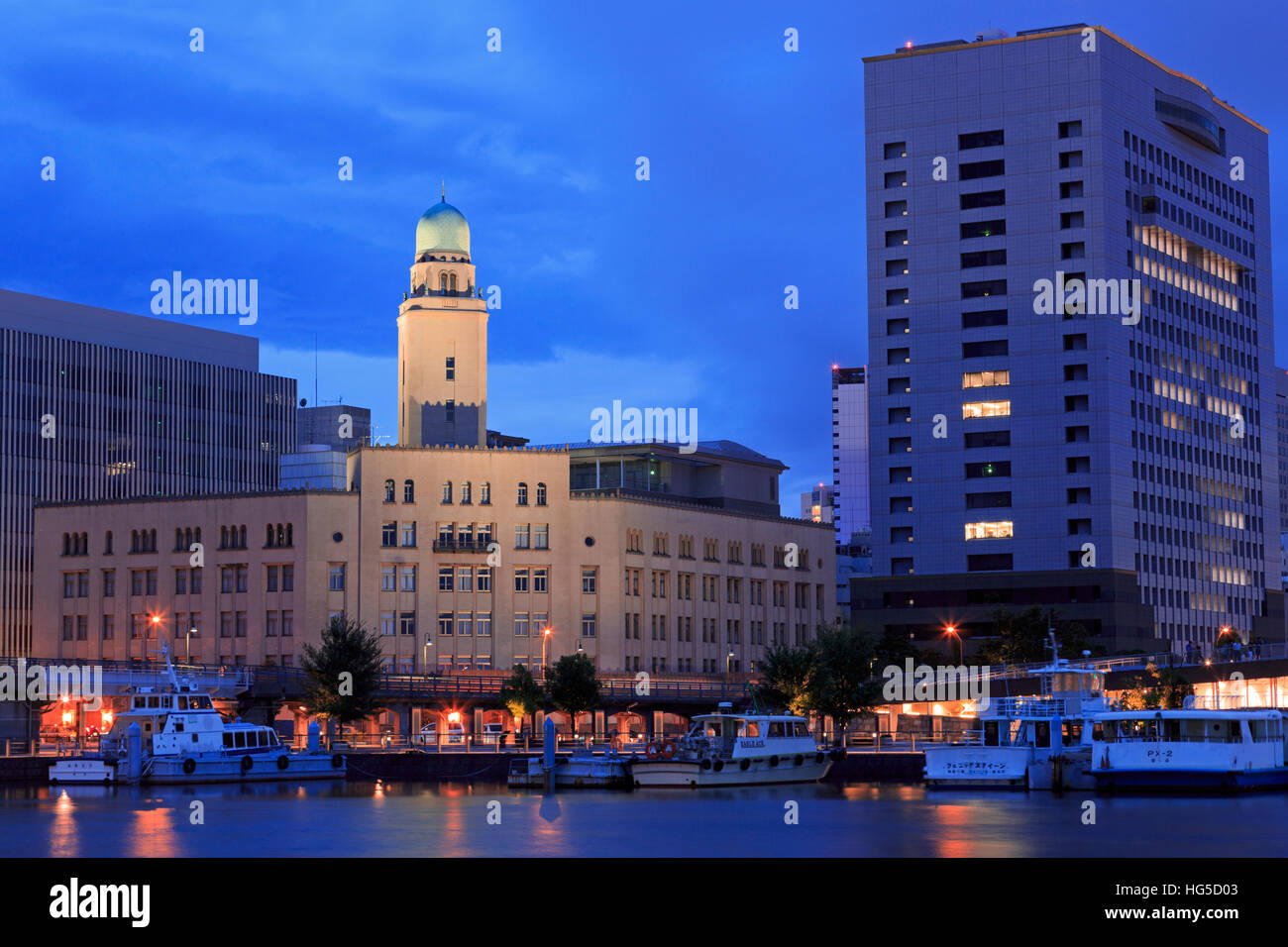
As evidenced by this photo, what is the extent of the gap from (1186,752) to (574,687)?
47105 mm

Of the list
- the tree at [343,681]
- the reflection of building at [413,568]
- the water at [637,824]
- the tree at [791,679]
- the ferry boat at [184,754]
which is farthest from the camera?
the reflection of building at [413,568]

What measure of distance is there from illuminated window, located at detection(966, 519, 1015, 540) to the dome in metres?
57.8

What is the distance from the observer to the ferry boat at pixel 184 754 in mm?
95125

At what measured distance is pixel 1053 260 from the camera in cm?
18375

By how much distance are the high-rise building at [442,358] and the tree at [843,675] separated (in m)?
54.5

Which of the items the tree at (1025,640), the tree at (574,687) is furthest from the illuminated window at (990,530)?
the tree at (574,687)

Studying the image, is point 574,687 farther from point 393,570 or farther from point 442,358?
point 442,358

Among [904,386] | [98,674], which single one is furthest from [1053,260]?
[98,674]

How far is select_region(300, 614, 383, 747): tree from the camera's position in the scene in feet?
378

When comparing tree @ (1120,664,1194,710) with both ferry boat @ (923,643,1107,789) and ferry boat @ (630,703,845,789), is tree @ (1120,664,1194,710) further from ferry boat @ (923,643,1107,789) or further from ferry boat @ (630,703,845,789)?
ferry boat @ (630,703,845,789)

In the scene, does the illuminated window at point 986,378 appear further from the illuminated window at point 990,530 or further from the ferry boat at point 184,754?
the ferry boat at point 184,754

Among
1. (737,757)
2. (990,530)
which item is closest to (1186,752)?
(737,757)
